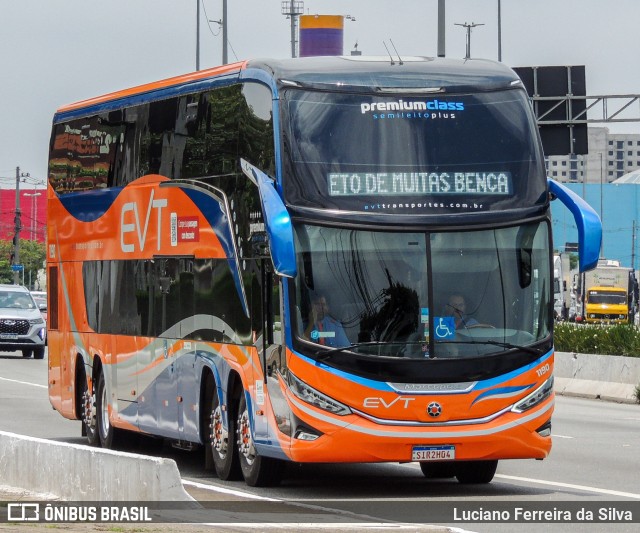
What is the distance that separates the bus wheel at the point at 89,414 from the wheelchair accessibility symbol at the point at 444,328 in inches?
273

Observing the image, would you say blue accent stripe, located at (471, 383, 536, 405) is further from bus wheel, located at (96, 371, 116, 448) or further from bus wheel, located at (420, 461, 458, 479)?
bus wheel, located at (96, 371, 116, 448)

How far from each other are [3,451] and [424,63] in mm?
5006

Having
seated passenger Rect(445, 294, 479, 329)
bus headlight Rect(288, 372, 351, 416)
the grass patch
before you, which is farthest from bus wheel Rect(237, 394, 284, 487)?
the grass patch

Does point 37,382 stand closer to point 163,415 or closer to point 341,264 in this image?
point 163,415

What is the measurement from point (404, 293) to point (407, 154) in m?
1.19

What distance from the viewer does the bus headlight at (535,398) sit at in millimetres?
14203

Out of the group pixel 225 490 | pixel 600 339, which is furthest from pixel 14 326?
pixel 225 490

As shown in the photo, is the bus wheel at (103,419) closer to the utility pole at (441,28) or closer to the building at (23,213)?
the utility pole at (441,28)

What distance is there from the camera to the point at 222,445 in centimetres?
1573

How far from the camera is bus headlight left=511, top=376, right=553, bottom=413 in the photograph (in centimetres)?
1420

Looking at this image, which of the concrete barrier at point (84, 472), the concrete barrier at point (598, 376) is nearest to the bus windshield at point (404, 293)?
the concrete barrier at point (84, 472)

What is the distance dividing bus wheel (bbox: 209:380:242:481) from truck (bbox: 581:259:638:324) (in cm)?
6980

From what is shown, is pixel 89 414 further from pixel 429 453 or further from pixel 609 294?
pixel 609 294

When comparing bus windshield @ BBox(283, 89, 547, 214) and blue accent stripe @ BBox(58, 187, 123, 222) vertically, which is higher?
bus windshield @ BBox(283, 89, 547, 214)
